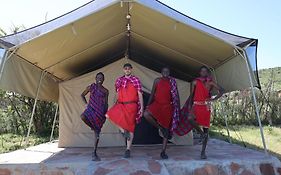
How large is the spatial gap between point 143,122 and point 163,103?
2733mm

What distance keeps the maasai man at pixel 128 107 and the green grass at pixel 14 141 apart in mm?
4588

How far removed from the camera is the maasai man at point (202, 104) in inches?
200

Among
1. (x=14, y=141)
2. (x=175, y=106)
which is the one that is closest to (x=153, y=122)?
(x=175, y=106)

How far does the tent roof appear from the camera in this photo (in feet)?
16.0

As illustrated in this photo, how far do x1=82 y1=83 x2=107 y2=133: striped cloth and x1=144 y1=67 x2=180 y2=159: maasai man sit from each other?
718 millimetres

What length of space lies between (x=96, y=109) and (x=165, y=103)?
1084 millimetres

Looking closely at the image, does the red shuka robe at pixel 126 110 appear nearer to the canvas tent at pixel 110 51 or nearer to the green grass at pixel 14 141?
the canvas tent at pixel 110 51

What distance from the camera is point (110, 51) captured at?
7.61m

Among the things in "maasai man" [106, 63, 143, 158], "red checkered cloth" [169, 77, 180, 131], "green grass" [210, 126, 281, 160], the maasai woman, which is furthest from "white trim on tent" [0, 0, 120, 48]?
"green grass" [210, 126, 281, 160]

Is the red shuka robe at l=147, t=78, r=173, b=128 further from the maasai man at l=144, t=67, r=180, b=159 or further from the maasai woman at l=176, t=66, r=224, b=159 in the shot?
the maasai woman at l=176, t=66, r=224, b=159

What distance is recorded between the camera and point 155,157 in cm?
523

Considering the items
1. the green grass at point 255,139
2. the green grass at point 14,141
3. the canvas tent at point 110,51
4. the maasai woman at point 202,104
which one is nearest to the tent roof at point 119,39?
the canvas tent at point 110,51

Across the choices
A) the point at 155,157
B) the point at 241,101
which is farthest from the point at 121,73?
the point at 241,101

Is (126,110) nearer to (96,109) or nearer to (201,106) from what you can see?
(96,109)
